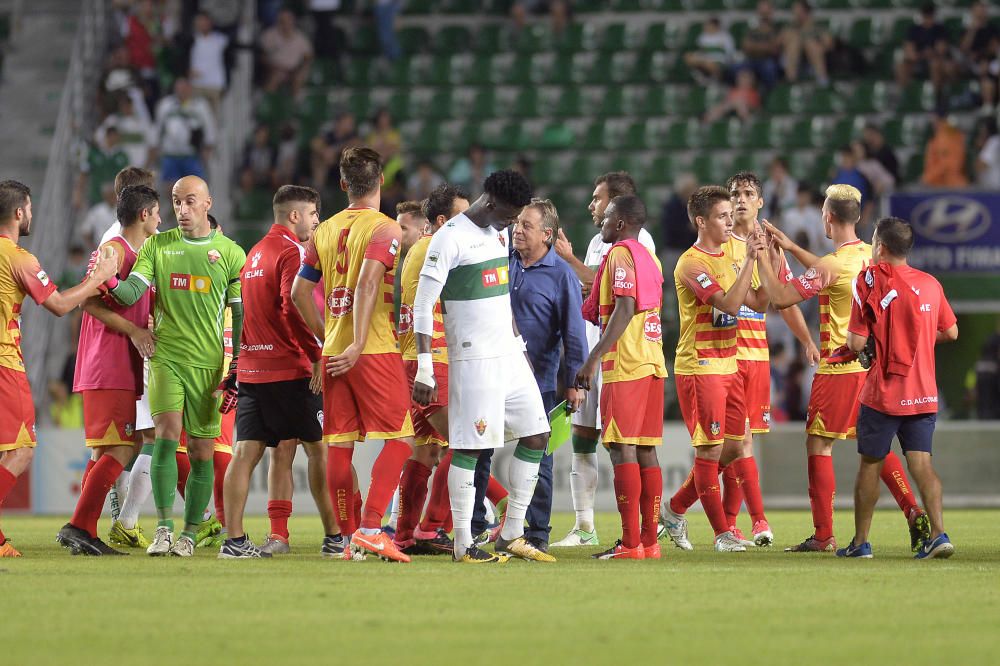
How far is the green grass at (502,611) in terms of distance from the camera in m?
5.58

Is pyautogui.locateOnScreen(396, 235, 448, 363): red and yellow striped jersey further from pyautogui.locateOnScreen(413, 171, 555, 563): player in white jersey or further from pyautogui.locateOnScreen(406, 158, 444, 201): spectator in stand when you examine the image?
pyautogui.locateOnScreen(406, 158, 444, 201): spectator in stand

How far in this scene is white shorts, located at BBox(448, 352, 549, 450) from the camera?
8516mm

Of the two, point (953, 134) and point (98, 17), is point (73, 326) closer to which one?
point (98, 17)

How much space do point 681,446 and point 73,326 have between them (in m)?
7.91

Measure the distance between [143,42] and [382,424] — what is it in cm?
1417

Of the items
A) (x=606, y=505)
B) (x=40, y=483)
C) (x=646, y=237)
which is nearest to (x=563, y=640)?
(x=646, y=237)

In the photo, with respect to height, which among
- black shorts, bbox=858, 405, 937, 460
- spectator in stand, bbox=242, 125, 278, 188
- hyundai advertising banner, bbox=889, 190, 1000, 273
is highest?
spectator in stand, bbox=242, 125, 278, 188

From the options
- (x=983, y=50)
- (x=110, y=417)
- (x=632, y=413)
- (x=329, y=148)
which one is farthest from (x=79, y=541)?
(x=983, y=50)

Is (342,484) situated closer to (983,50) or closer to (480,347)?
(480,347)

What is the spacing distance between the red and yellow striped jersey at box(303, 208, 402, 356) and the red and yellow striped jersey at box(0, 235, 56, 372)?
1.90m

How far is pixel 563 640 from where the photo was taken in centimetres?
579

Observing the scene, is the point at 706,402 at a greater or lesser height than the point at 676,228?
lesser

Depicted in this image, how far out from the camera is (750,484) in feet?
34.8

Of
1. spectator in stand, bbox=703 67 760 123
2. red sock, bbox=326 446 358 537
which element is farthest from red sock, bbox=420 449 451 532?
spectator in stand, bbox=703 67 760 123
